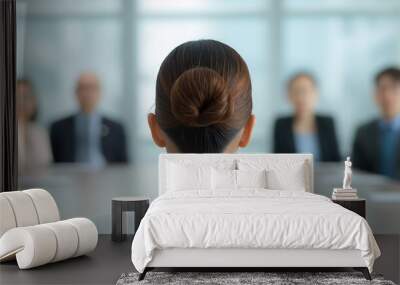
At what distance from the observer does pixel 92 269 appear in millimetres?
5789

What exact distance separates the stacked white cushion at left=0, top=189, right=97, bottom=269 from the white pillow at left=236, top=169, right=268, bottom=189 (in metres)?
1.58

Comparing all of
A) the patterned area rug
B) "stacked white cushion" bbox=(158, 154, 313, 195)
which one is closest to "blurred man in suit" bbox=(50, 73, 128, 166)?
"stacked white cushion" bbox=(158, 154, 313, 195)

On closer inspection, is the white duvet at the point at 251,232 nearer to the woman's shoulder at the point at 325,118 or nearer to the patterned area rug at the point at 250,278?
the patterned area rug at the point at 250,278

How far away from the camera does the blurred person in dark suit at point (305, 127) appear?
783cm

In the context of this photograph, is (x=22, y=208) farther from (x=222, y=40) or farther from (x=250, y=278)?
(x=222, y=40)

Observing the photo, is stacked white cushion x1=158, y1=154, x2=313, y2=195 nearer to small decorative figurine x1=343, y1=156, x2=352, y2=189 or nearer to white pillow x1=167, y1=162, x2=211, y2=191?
white pillow x1=167, y1=162, x2=211, y2=191

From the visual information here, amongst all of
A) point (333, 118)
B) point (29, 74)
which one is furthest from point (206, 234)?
point (29, 74)

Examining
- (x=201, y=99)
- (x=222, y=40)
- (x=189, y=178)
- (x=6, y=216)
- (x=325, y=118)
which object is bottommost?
(x=6, y=216)

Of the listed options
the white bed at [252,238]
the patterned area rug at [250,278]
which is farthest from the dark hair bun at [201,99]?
the patterned area rug at [250,278]

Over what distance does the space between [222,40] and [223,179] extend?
179 cm

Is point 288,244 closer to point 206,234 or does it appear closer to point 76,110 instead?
point 206,234

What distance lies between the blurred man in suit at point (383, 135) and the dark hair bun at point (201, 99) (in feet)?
5.24

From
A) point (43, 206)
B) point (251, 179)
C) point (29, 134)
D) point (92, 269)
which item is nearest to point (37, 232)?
point (92, 269)

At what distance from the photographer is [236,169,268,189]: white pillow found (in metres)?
6.88
